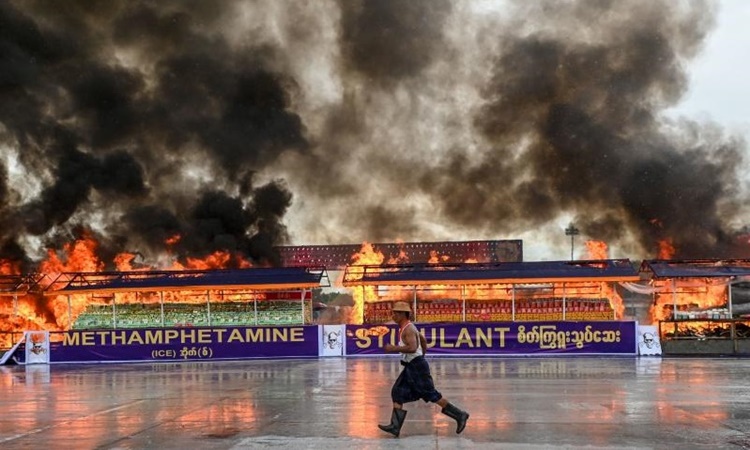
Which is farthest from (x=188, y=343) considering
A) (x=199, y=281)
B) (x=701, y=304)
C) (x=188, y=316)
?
(x=701, y=304)

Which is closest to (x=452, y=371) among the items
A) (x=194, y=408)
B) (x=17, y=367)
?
(x=194, y=408)

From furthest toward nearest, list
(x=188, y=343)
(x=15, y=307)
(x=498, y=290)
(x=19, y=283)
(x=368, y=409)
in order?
(x=19, y=283) → (x=15, y=307) → (x=498, y=290) → (x=188, y=343) → (x=368, y=409)

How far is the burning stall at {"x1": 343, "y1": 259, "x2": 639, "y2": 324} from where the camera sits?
26.4 meters

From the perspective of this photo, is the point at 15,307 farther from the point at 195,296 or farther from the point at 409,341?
the point at 409,341

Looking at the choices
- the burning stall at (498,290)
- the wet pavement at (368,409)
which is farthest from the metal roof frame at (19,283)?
the burning stall at (498,290)

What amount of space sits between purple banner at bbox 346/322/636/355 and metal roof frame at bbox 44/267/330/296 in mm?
2912

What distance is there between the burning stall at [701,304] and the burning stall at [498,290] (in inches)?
61.7

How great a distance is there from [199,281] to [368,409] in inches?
693

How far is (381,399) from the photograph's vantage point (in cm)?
1266

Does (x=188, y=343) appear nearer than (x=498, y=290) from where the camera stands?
Yes

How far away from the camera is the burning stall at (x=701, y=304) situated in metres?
24.9

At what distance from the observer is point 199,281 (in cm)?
2764

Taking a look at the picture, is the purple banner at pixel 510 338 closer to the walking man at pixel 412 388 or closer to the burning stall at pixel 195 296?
the burning stall at pixel 195 296

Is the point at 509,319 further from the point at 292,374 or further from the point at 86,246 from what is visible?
the point at 86,246
